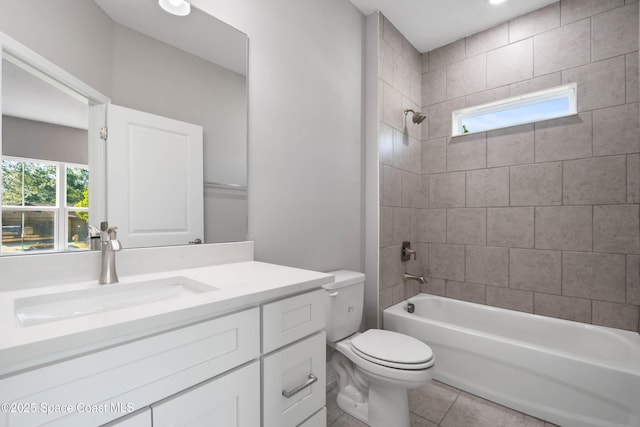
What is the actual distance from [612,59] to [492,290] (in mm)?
1795

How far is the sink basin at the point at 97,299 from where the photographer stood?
0.82m

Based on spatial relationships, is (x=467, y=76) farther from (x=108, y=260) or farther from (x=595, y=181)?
(x=108, y=260)

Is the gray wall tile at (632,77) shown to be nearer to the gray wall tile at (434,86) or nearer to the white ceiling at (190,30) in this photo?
the gray wall tile at (434,86)

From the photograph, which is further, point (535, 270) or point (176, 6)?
point (535, 270)

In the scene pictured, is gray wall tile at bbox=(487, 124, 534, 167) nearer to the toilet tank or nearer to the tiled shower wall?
the tiled shower wall

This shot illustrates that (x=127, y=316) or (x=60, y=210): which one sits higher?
(x=60, y=210)

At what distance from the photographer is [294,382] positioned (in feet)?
3.34

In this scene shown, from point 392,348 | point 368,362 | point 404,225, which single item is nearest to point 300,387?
point 368,362

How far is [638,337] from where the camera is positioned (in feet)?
5.98

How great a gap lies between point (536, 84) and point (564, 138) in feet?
1.55

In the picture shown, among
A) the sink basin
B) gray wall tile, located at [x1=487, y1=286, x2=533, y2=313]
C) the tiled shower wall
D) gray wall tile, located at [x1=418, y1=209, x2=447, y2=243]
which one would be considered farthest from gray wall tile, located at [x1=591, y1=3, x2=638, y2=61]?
the sink basin

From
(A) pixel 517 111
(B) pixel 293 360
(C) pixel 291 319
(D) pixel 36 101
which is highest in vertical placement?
(A) pixel 517 111

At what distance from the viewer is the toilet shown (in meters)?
1.47

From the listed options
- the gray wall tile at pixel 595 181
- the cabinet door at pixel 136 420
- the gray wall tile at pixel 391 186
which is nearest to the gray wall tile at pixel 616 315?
the gray wall tile at pixel 595 181
